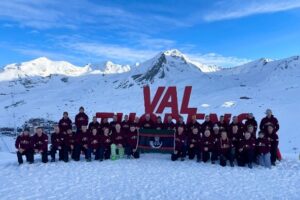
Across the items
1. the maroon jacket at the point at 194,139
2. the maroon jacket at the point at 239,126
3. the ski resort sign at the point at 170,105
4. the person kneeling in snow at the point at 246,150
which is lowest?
the person kneeling in snow at the point at 246,150

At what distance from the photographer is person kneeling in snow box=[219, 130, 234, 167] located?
14.0 metres

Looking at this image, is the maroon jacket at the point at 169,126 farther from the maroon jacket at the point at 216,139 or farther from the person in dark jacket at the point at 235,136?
the person in dark jacket at the point at 235,136

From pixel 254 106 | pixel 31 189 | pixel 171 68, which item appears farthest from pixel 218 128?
pixel 171 68

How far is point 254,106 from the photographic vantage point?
1403 inches

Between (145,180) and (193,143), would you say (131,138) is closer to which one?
(193,143)

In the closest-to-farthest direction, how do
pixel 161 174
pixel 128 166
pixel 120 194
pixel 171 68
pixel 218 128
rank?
pixel 120 194 → pixel 161 174 → pixel 128 166 → pixel 218 128 → pixel 171 68

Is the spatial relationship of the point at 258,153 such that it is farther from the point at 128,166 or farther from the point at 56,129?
the point at 56,129

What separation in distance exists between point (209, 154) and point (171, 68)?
260 ft

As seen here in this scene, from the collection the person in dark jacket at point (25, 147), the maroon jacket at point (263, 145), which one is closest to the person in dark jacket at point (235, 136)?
the maroon jacket at point (263, 145)

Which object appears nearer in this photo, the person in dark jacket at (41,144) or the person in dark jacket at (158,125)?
the person in dark jacket at (41,144)

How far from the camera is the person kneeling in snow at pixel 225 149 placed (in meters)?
14.0

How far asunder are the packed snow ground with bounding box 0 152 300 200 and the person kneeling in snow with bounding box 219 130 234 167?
36cm

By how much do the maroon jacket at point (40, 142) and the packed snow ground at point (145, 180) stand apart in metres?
0.56

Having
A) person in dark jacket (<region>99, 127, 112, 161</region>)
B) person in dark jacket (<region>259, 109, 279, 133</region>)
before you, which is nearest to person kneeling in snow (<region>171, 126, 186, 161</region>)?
person in dark jacket (<region>99, 127, 112, 161</region>)
